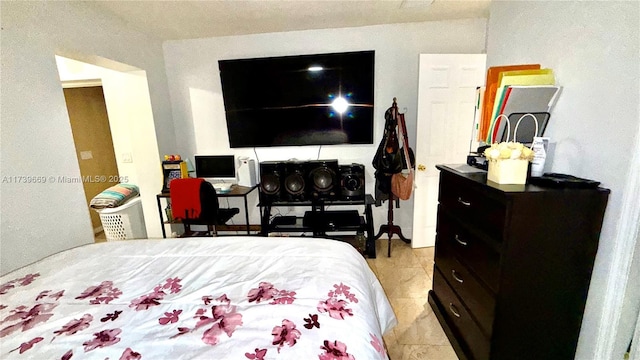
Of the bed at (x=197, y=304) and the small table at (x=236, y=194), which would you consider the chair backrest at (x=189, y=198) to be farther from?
the bed at (x=197, y=304)

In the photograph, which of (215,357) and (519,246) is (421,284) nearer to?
(519,246)

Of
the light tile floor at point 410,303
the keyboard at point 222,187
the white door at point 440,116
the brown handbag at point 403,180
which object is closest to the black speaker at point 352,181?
the brown handbag at point 403,180

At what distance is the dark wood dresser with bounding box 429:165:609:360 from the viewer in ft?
3.34

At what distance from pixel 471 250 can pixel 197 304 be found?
4.23 feet

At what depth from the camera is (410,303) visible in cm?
195

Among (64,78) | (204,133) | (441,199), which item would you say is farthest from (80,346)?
(64,78)

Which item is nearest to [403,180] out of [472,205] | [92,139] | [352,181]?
[352,181]

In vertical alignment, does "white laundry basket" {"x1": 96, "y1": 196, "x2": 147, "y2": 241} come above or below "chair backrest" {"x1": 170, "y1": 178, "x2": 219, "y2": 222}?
below

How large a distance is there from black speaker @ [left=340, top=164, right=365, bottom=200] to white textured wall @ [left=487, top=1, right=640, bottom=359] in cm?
152

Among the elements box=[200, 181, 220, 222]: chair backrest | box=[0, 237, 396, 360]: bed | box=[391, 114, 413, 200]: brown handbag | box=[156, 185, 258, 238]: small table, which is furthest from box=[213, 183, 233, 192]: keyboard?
box=[391, 114, 413, 200]: brown handbag

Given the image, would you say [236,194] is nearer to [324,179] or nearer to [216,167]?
[216,167]

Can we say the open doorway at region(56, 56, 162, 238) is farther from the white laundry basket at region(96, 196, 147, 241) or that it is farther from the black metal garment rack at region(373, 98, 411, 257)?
the black metal garment rack at region(373, 98, 411, 257)

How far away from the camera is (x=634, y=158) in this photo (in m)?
0.89

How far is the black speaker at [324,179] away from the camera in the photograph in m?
2.56
